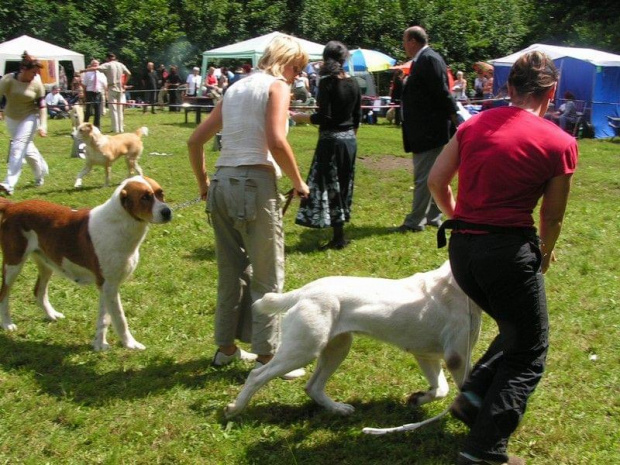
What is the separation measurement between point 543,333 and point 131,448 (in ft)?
7.22

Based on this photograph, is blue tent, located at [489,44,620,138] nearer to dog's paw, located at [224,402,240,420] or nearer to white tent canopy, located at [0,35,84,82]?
white tent canopy, located at [0,35,84,82]

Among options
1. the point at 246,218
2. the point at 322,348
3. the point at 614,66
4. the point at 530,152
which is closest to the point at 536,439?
the point at 322,348

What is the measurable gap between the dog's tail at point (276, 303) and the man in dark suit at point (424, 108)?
4261mm

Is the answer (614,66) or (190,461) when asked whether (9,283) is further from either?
(614,66)

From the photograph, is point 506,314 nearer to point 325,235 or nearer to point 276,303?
point 276,303

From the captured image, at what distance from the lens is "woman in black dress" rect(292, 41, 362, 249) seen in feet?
22.8

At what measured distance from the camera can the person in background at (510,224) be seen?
3055 mm

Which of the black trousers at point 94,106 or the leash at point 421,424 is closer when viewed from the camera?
the leash at point 421,424

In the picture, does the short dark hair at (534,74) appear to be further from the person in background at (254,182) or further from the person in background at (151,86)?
the person in background at (151,86)

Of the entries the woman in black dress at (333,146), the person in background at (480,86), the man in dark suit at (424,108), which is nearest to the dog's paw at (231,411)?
the woman in black dress at (333,146)

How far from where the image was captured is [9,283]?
17.8ft

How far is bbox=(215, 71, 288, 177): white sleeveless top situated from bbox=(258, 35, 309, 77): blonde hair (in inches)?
2.3

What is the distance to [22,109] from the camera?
10.1 meters

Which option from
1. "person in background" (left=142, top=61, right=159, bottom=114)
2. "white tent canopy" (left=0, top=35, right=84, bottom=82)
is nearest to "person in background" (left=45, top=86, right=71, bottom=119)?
"white tent canopy" (left=0, top=35, right=84, bottom=82)
